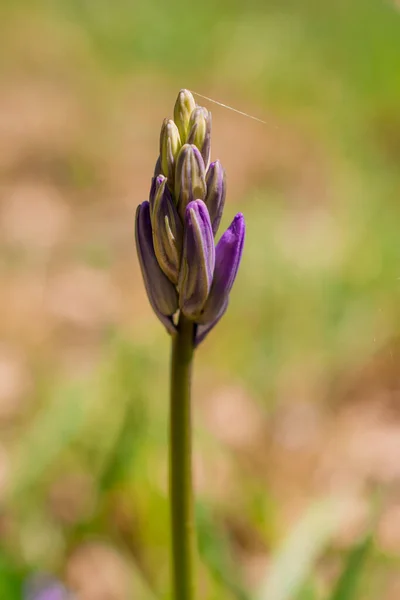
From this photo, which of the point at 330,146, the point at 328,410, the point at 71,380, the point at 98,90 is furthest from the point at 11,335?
the point at 98,90

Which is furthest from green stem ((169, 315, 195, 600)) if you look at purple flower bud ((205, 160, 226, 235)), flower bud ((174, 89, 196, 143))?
flower bud ((174, 89, 196, 143))

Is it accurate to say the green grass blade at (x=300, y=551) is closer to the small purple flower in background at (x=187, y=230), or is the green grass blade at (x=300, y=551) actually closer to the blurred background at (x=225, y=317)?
the blurred background at (x=225, y=317)

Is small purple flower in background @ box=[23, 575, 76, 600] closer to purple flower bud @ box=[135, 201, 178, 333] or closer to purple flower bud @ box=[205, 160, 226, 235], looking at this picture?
purple flower bud @ box=[135, 201, 178, 333]

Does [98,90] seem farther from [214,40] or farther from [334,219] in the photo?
[334,219]

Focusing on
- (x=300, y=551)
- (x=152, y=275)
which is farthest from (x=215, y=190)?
(x=300, y=551)

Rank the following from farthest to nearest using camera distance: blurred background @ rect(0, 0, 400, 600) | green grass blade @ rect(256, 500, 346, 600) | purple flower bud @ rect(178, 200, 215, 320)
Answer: blurred background @ rect(0, 0, 400, 600) < green grass blade @ rect(256, 500, 346, 600) < purple flower bud @ rect(178, 200, 215, 320)
